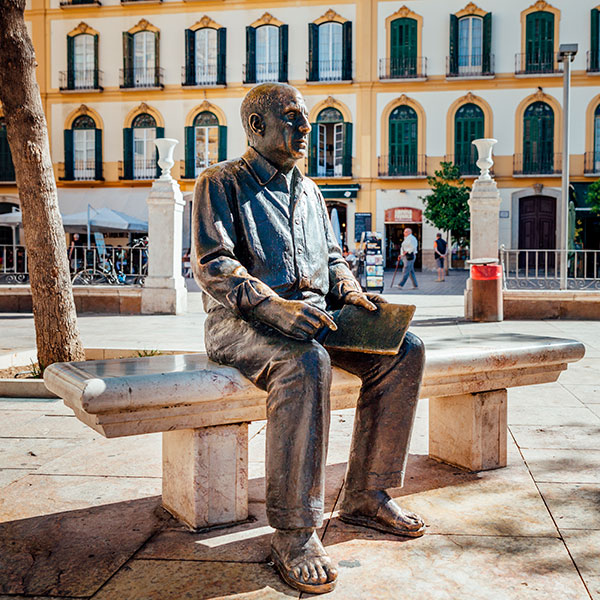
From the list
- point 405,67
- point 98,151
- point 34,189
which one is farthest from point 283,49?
point 34,189

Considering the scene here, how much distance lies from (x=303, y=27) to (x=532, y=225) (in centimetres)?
1173

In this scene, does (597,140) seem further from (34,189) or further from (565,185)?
(34,189)

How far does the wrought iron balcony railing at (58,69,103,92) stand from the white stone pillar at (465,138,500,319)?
22.8 meters

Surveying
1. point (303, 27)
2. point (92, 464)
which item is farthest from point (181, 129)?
point (92, 464)

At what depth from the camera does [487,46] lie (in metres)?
28.5

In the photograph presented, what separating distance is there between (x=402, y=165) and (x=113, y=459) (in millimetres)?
26582

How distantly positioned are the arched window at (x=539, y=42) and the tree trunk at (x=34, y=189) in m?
25.8

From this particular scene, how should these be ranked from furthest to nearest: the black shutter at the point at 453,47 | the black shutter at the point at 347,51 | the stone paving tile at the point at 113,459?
the black shutter at the point at 347,51, the black shutter at the point at 453,47, the stone paving tile at the point at 113,459

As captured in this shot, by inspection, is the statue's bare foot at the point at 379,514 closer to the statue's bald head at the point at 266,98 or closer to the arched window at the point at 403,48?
the statue's bald head at the point at 266,98

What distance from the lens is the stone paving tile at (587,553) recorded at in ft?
8.24

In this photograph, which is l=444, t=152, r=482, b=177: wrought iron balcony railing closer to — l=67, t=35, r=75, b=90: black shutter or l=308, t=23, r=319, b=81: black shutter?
l=308, t=23, r=319, b=81: black shutter

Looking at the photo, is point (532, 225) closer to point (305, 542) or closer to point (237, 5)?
point (237, 5)

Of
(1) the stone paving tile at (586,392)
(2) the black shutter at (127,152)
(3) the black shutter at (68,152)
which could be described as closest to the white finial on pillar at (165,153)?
(1) the stone paving tile at (586,392)

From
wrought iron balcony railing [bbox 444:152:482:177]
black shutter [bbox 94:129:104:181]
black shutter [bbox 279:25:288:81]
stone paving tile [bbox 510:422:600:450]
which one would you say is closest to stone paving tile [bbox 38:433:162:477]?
stone paving tile [bbox 510:422:600:450]
